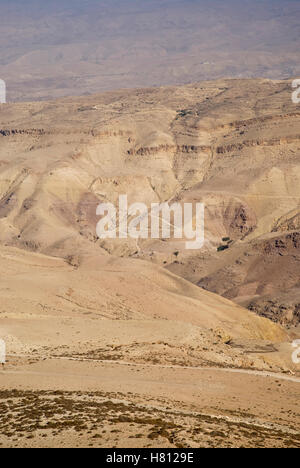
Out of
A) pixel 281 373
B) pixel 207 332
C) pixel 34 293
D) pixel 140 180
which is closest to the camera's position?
pixel 281 373

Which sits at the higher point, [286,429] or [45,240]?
[45,240]

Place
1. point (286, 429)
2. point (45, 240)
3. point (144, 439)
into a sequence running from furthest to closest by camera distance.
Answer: point (45, 240)
point (286, 429)
point (144, 439)

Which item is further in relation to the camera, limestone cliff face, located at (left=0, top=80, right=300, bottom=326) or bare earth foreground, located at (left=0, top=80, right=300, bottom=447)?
limestone cliff face, located at (left=0, top=80, right=300, bottom=326)

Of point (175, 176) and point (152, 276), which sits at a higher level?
point (175, 176)

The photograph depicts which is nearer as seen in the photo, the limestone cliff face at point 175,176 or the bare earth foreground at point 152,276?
the bare earth foreground at point 152,276

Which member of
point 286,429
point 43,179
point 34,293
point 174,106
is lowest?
point 286,429

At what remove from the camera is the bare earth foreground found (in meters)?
21.2

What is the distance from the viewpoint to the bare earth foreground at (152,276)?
21.2m

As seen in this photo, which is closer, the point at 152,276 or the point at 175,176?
the point at 152,276

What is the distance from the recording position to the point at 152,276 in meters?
53.8

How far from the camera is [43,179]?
9488 centimetres

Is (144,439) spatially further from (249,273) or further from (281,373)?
(249,273)

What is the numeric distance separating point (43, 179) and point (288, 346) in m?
61.7

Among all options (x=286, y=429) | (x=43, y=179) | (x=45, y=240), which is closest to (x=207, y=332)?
(x=286, y=429)
